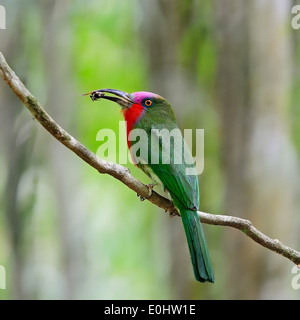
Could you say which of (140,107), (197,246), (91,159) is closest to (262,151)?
(140,107)

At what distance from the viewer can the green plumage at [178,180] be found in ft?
12.5

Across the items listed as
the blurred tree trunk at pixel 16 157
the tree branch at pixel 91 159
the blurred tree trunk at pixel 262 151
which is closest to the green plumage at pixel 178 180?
the tree branch at pixel 91 159

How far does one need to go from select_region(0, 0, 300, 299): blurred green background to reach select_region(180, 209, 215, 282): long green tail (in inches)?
110

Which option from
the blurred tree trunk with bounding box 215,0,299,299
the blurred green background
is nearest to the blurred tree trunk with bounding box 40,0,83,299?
the blurred green background

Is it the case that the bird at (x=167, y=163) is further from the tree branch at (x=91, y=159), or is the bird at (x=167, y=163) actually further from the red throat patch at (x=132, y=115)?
the tree branch at (x=91, y=159)

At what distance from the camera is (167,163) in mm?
4164

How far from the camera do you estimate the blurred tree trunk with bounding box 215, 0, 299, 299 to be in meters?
6.61

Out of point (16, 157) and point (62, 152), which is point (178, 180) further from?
point (62, 152)

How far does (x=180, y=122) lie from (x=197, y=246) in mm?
3770

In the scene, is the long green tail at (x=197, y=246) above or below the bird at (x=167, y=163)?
below

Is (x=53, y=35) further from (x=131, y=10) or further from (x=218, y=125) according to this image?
(x=218, y=125)

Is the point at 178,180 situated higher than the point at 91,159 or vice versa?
the point at 178,180

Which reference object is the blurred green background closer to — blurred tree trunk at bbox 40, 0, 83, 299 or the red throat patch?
blurred tree trunk at bbox 40, 0, 83, 299
